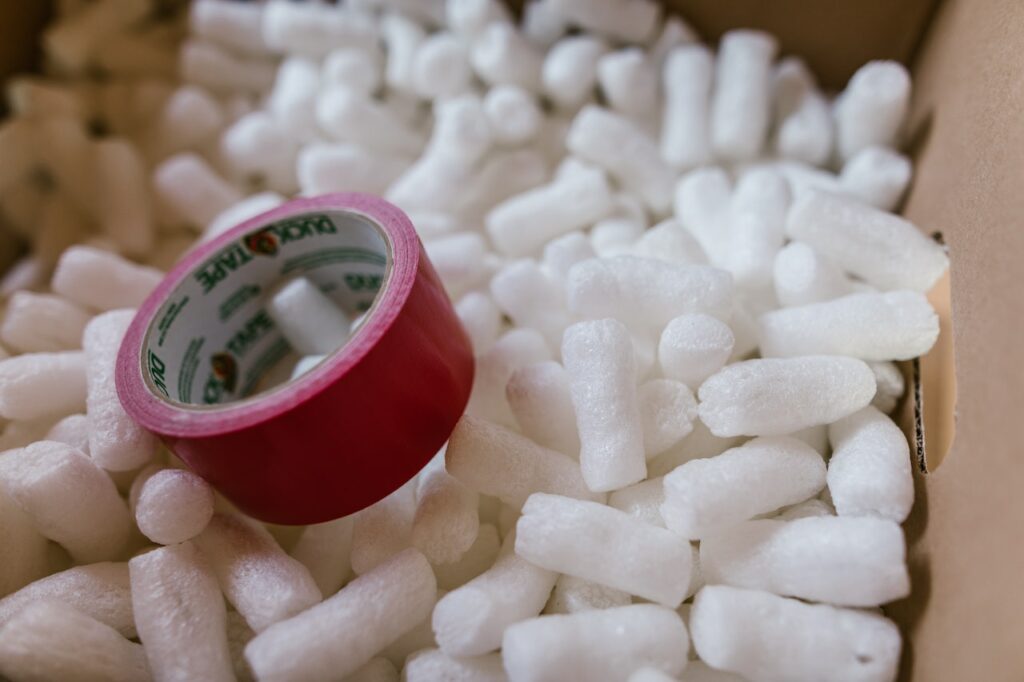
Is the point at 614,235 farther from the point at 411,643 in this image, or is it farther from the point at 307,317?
the point at 411,643

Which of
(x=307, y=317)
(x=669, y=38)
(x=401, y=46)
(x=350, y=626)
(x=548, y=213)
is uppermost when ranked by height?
(x=669, y=38)

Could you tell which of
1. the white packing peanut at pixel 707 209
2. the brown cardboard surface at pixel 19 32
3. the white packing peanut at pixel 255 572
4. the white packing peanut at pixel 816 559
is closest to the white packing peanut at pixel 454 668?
the white packing peanut at pixel 255 572

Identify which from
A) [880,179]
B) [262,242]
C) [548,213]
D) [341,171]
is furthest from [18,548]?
[880,179]

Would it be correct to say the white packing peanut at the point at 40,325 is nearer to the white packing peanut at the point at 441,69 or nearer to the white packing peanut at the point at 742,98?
the white packing peanut at the point at 441,69

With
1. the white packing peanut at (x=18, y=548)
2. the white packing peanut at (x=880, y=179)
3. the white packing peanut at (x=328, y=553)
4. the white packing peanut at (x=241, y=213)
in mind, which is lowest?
the white packing peanut at (x=18, y=548)

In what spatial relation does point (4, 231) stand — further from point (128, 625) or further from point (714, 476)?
point (714, 476)

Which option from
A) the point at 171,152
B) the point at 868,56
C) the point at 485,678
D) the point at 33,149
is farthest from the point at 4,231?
the point at 868,56

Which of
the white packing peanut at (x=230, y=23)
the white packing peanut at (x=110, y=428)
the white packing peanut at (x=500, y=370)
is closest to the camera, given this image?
the white packing peanut at (x=110, y=428)
